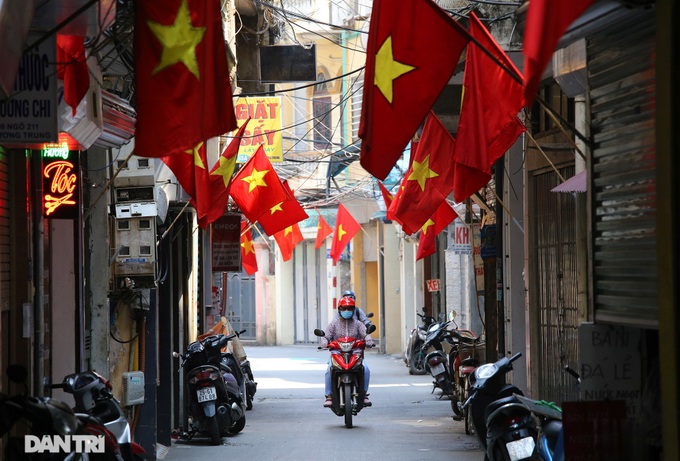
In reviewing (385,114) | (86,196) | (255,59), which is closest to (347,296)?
(255,59)

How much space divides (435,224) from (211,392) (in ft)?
14.6

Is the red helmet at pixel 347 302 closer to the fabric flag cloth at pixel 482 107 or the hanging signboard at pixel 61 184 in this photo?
the hanging signboard at pixel 61 184

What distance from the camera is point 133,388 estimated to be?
410 inches

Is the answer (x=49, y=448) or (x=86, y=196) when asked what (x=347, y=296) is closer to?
(x=86, y=196)

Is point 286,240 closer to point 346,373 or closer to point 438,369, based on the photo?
point 438,369

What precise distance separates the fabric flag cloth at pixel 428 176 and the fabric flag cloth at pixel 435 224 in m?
2.92

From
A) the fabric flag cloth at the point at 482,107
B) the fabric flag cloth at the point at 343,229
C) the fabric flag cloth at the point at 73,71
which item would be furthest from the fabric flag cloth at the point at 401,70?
the fabric flag cloth at the point at 343,229

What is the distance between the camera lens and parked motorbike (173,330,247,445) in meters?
14.6

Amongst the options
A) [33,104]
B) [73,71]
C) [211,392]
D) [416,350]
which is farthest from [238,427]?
[416,350]

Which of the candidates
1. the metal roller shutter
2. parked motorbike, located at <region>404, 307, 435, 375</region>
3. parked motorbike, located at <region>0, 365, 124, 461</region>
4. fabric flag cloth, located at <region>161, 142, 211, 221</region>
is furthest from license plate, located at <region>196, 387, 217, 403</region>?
parked motorbike, located at <region>404, 307, 435, 375</region>

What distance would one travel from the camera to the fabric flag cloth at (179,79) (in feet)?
23.5

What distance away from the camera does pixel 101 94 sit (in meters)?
9.26

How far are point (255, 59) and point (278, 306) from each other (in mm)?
23382

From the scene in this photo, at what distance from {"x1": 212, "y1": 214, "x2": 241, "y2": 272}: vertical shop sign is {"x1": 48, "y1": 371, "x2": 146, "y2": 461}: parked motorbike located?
12.4 meters
